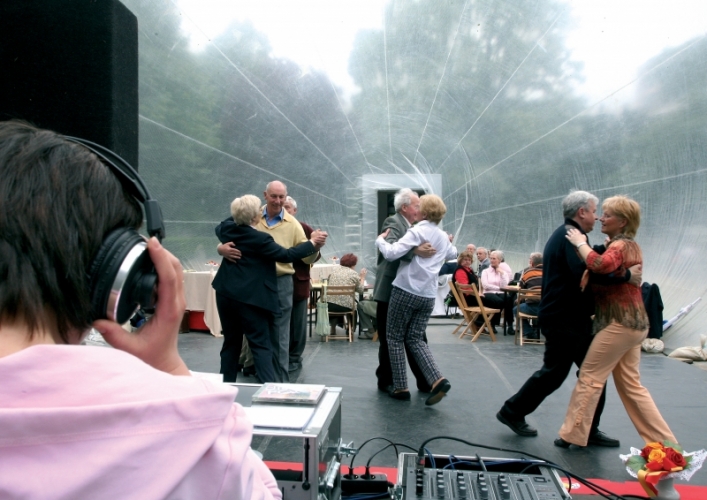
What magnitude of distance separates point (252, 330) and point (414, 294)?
4.27 feet

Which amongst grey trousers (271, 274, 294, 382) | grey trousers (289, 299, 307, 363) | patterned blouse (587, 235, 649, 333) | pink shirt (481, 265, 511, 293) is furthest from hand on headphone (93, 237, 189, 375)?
pink shirt (481, 265, 511, 293)

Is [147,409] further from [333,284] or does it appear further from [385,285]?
[333,284]

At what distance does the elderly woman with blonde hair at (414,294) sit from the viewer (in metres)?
4.82

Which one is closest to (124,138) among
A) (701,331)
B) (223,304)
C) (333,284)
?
(223,304)

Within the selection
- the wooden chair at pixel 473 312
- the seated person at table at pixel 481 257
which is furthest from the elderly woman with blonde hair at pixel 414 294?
the seated person at table at pixel 481 257

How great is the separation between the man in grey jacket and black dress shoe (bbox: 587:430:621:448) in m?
1.39

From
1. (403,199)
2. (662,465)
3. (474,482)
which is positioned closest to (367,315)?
(403,199)

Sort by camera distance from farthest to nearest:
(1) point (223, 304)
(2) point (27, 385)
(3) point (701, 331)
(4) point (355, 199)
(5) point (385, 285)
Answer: (4) point (355, 199) → (3) point (701, 331) → (5) point (385, 285) → (1) point (223, 304) → (2) point (27, 385)

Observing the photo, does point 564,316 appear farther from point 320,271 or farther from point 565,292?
point 320,271

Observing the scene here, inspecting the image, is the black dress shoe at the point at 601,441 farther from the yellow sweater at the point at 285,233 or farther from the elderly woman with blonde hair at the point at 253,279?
the yellow sweater at the point at 285,233

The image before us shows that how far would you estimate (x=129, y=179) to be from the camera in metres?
0.73

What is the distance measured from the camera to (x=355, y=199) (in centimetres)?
1222

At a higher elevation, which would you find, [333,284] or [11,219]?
[11,219]

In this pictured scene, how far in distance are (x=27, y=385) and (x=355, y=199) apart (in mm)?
11716
